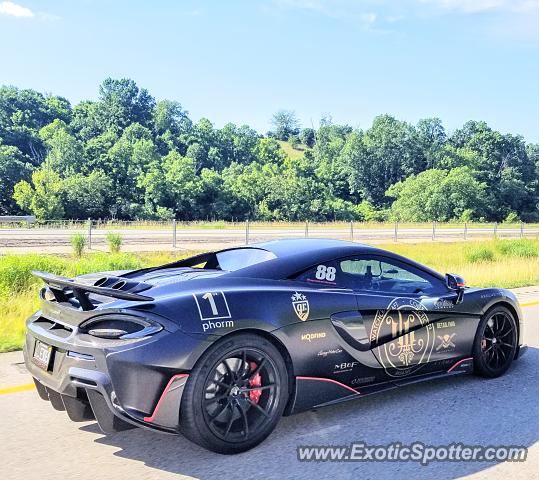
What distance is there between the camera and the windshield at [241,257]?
4381mm

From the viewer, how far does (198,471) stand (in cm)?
336

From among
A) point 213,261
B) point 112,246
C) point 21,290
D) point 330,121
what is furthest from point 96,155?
point 330,121

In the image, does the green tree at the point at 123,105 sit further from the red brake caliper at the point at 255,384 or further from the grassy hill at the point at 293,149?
the red brake caliper at the point at 255,384

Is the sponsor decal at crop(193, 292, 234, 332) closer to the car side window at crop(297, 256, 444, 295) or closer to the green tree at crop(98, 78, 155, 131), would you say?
the car side window at crop(297, 256, 444, 295)

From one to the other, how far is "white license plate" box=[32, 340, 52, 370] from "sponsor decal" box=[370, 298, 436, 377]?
2214mm

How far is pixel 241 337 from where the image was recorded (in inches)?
143

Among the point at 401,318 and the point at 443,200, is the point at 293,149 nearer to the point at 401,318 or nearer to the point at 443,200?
the point at 443,200

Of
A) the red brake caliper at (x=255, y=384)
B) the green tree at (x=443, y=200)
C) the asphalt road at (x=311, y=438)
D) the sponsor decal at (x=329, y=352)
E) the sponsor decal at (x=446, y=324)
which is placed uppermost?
the green tree at (x=443, y=200)

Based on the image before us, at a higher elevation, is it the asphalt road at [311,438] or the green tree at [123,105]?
the green tree at [123,105]

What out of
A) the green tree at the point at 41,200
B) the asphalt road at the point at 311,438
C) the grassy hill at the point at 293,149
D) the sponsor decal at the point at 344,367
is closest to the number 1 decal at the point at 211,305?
the asphalt road at the point at 311,438

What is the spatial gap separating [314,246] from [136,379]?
1880 mm

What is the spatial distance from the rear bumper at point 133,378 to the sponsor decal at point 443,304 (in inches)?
88.7

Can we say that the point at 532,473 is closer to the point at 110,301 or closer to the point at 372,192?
the point at 110,301

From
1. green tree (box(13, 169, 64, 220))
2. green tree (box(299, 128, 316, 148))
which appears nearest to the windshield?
green tree (box(13, 169, 64, 220))
